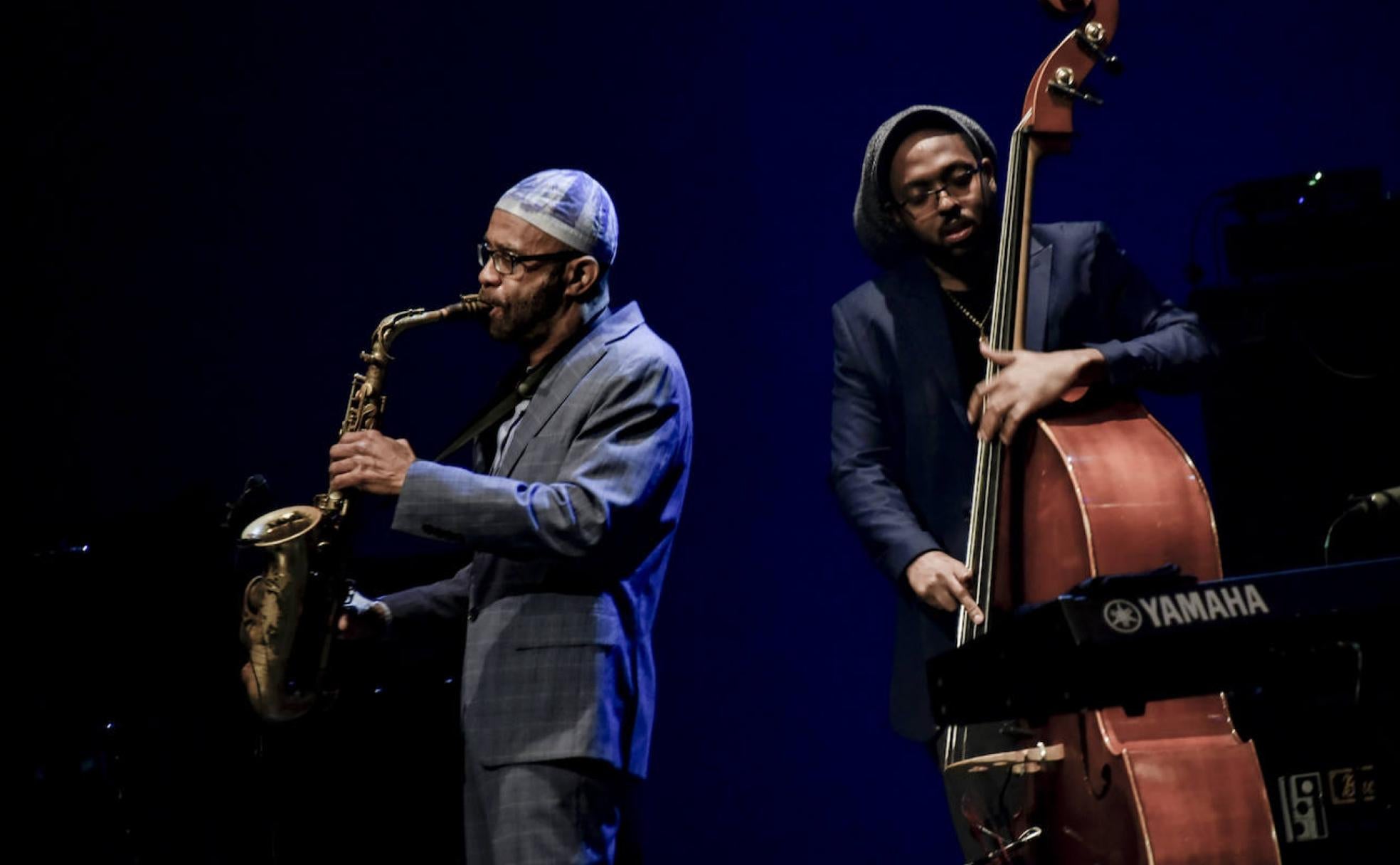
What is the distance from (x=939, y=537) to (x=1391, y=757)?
37.7 inches

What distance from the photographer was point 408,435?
398 cm

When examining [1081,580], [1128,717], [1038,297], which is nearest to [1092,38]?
[1038,297]

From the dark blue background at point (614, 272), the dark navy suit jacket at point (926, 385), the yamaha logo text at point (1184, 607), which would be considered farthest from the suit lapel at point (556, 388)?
the dark blue background at point (614, 272)

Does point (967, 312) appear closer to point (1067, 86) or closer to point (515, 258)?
point (1067, 86)

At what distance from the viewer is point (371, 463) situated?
2.26 metres

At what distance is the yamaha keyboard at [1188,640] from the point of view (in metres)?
1.38

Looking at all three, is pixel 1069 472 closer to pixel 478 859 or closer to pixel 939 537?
pixel 939 537

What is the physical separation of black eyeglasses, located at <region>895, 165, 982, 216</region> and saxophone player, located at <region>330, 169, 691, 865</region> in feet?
1.87

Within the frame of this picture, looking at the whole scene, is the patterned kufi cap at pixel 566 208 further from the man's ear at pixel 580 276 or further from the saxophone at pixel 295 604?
the saxophone at pixel 295 604

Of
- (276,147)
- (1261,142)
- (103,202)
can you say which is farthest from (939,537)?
(103,202)

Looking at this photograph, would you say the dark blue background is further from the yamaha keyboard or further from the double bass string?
the yamaha keyboard

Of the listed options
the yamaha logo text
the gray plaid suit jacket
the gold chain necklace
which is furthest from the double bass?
the gray plaid suit jacket

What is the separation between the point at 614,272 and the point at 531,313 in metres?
1.55

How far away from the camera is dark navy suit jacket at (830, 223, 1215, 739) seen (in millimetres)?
2434
